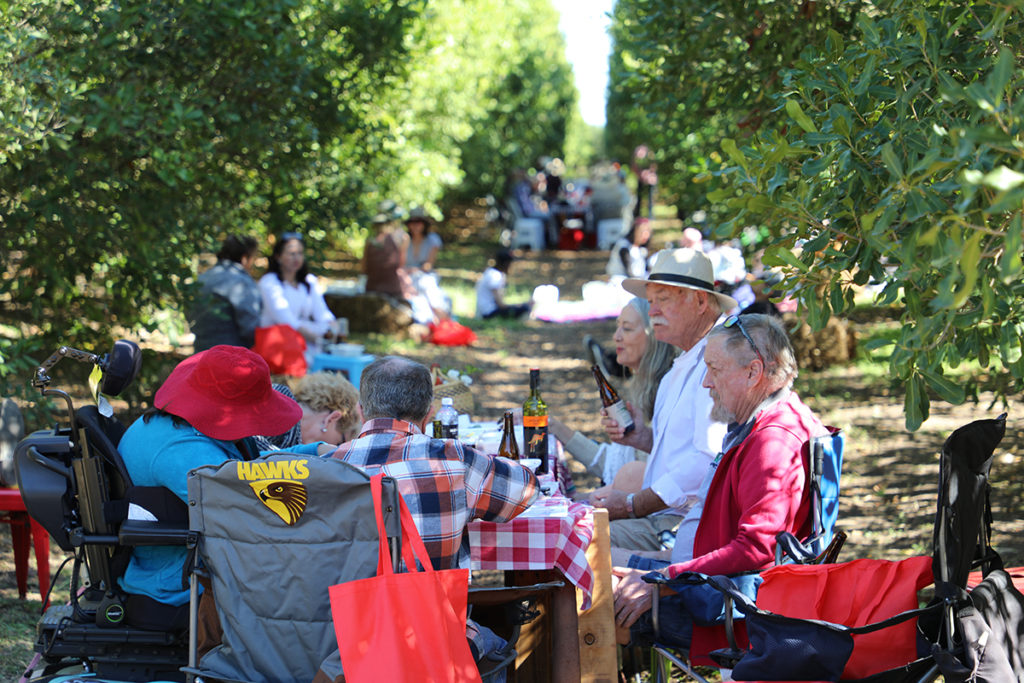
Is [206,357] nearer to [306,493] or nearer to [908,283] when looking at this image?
[306,493]

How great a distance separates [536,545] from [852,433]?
5.71m

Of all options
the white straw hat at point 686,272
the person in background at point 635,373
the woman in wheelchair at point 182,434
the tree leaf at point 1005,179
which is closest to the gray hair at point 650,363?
the person in background at point 635,373

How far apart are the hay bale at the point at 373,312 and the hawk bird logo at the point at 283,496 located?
9698mm

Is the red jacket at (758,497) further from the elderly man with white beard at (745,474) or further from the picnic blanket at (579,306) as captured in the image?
the picnic blanket at (579,306)

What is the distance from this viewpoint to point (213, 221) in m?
6.99

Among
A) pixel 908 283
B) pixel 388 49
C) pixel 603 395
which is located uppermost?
pixel 388 49

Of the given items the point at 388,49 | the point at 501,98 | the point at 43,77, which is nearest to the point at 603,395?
the point at 43,77

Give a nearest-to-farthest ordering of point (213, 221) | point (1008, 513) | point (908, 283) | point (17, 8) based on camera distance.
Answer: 1. point (908, 283)
2. point (17, 8)
3. point (1008, 513)
4. point (213, 221)

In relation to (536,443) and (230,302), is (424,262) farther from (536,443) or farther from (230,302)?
(536,443)

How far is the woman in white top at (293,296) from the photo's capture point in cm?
825

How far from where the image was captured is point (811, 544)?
3.30 metres

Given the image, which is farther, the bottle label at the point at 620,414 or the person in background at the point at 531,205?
the person in background at the point at 531,205

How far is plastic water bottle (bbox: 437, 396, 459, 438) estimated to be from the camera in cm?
407

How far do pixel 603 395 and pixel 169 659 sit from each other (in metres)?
2.34
